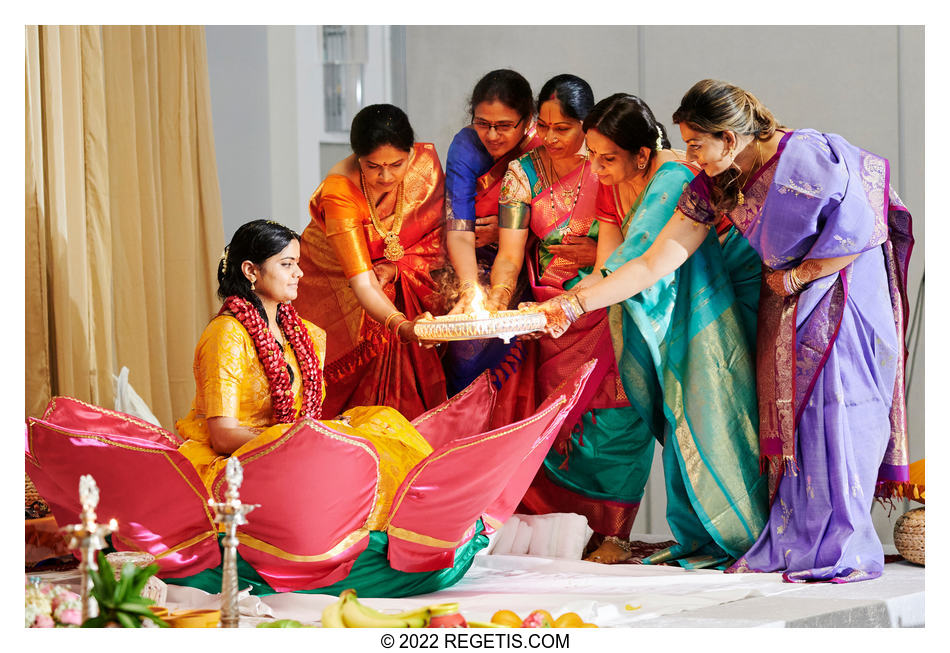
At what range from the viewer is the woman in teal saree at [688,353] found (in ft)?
9.25

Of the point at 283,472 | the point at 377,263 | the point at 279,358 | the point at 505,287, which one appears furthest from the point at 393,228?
the point at 283,472

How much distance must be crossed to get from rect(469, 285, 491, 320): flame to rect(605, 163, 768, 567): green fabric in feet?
1.18

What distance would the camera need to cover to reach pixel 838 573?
8.46 feet

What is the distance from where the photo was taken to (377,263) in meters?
3.29

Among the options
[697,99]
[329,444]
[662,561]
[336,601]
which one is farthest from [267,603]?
[697,99]

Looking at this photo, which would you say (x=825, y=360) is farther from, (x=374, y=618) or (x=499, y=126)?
(x=374, y=618)

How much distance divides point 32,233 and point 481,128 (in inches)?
56.7

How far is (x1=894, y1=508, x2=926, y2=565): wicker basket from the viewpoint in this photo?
2.82 metres

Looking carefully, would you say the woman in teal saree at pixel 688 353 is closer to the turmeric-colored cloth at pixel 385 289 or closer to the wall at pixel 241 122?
the turmeric-colored cloth at pixel 385 289

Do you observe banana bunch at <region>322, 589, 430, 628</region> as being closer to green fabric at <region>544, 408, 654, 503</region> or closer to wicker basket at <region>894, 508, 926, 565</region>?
green fabric at <region>544, 408, 654, 503</region>

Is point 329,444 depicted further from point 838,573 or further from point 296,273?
point 838,573

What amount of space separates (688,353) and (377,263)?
3.30ft

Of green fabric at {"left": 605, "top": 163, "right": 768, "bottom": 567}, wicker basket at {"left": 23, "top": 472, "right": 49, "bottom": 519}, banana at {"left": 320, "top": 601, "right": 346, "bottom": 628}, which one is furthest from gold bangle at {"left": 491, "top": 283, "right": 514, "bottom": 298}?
wicker basket at {"left": 23, "top": 472, "right": 49, "bottom": 519}

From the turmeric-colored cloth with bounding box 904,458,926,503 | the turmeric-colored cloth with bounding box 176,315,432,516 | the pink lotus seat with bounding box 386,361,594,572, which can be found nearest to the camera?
the pink lotus seat with bounding box 386,361,594,572
